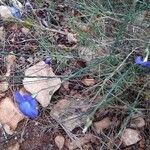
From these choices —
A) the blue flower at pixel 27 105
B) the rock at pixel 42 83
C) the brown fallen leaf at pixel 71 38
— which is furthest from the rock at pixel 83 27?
the blue flower at pixel 27 105

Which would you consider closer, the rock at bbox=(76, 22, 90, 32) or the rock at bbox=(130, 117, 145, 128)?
the rock at bbox=(130, 117, 145, 128)

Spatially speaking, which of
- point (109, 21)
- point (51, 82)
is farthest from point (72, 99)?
point (109, 21)

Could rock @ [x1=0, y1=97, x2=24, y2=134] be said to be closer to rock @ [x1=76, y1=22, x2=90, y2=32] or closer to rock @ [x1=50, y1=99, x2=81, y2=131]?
rock @ [x1=50, y1=99, x2=81, y2=131]

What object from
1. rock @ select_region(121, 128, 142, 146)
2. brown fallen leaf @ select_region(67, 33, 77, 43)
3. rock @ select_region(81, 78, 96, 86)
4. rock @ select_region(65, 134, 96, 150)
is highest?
brown fallen leaf @ select_region(67, 33, 77, 43)

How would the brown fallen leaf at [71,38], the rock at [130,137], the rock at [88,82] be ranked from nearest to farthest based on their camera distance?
the rock at [130,137] → the rock at [88,82] → the brown fallen leaf at [71,38]

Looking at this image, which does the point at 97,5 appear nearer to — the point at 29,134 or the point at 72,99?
the point at 72,99

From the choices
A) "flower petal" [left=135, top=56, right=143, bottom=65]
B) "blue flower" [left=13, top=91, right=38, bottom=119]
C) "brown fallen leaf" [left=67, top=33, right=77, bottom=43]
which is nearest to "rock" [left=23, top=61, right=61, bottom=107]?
"blue flower" [left=13, top=91, right=38, bottom=119]

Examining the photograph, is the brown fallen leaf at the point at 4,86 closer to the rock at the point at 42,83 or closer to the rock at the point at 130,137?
the rock at the point at 42,83
